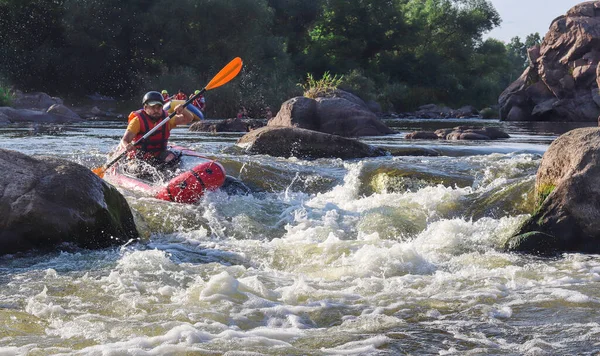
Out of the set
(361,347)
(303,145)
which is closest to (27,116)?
(303,145)

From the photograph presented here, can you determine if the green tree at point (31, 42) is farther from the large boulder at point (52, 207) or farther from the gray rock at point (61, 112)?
the large boulder at point (52, 207)

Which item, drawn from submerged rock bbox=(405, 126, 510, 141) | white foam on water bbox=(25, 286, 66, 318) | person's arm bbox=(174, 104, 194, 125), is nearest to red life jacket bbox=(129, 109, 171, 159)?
person's arm bbox=(174, 104, 194, 125)

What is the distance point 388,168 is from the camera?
9320mm

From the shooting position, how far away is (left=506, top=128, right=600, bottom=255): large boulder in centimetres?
634

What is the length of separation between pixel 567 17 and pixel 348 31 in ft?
62.3

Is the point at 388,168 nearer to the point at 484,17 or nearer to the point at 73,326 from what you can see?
the point at 73,326

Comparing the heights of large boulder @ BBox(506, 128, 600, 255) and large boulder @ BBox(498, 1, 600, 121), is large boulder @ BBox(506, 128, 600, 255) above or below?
below

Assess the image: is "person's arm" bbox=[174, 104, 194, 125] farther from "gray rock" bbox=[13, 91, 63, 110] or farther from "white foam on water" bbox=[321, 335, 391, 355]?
"gray rock" bbox=[13, 91, 63, 110]

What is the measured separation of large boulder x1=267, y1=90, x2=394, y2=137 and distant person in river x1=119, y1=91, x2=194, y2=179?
21.9ft

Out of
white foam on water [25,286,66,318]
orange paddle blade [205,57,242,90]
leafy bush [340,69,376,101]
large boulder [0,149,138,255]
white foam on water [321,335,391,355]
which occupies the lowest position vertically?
white foam on water [25,286,66,318]

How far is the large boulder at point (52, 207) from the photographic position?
6.09 m

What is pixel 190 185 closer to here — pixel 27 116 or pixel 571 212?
pixel 571 212

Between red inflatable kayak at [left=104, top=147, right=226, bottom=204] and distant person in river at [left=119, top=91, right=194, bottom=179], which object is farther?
distant person in river at [left=119, top=91, right=194, bottom=179]

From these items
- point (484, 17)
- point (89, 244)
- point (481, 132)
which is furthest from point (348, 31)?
point (89, 244)
